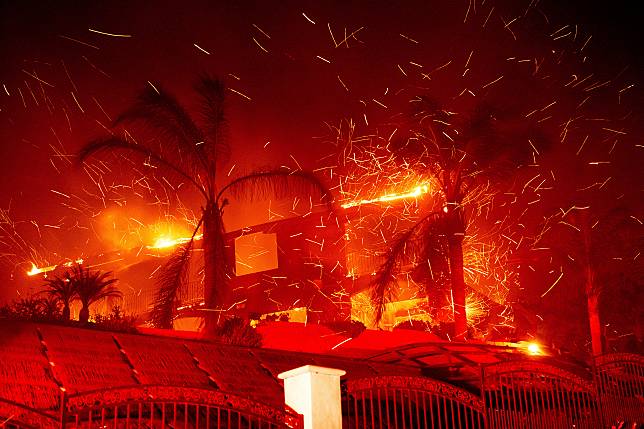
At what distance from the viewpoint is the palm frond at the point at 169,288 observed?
14180mm

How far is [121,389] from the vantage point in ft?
22.1

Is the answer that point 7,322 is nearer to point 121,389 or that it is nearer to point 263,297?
point 121,389

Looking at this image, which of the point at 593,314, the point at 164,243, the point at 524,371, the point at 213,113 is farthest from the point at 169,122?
the point at 593,314

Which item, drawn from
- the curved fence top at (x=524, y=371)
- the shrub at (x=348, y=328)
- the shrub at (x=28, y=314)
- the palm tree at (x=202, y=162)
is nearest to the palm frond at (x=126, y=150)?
the palm tree at (x=202, y=162)

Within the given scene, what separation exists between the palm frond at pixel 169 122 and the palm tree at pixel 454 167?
4807 millimetres

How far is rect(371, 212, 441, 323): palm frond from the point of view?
16266 mm

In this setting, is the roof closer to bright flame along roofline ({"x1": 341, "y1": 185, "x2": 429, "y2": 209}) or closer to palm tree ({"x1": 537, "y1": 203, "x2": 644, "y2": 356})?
bright flame along roofline ({"x1": 341, "y1": 185, "x2": 429, "y2": 209})

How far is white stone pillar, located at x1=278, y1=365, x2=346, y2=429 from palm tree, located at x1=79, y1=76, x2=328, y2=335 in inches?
263

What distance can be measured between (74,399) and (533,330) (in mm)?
23660

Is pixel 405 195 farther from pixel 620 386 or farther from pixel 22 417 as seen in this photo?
pixel 22 417

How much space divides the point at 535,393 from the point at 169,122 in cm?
865

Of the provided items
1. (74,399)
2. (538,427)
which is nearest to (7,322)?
(74,399)

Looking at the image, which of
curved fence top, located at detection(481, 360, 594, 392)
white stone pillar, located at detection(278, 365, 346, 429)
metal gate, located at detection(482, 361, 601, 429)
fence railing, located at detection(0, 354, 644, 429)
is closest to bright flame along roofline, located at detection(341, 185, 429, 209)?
fence railing, located at detection(0, 354, 644, 429)

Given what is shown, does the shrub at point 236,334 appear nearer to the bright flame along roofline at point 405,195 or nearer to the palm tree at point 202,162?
the palm tree at point 202,162
